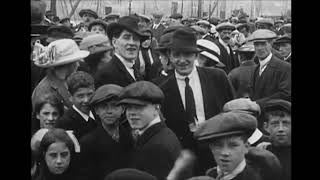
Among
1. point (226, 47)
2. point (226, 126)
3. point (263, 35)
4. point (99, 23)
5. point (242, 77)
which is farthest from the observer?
point (226, 47)

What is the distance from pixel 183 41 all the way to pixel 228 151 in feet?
1.54

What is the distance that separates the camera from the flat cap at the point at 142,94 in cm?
258

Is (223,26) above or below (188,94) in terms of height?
above

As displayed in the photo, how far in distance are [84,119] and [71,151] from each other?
5.3 inches

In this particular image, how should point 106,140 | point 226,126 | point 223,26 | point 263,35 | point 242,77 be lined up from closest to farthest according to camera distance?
point 226,126, point 106,140, point 242,77, point 263,35, point 223,26

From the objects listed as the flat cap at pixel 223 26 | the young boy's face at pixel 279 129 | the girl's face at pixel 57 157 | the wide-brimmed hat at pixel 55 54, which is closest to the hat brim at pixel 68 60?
the wide-brimmed hat at pixel 55 54

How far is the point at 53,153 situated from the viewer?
2.62 meters

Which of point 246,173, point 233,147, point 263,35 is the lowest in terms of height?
point 246,173

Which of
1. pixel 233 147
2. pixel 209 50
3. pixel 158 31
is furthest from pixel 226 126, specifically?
pixel 158 31

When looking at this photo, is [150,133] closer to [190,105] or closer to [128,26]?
[190,105]

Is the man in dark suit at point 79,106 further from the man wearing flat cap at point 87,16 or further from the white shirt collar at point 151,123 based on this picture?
the man wearing flat cap at point 87,16

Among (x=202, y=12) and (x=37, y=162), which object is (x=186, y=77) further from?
(x=37, y=162)

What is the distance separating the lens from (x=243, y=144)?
2.56 meters
